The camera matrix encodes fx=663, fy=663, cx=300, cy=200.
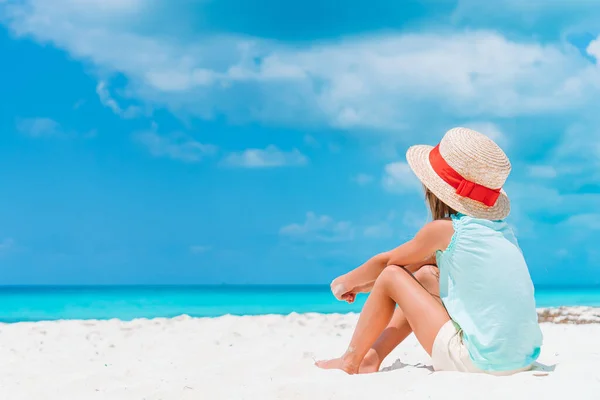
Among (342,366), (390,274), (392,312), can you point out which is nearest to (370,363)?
(342,366)

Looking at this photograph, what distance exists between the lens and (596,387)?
3.15 metres

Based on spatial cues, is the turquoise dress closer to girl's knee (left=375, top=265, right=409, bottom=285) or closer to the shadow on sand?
the shadow on sand

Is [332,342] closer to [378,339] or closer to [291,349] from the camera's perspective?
[291,349]

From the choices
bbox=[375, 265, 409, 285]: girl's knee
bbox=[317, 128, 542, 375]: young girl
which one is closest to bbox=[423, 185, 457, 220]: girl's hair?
bbox=[317, 128, 542, 375]: young girl

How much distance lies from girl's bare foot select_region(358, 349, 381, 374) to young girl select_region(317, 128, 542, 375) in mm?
76

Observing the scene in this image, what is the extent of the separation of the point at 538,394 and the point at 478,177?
1.11m

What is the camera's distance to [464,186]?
11.4 feet

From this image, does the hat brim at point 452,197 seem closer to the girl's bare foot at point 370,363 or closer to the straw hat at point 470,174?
the straw hat at point 470,174

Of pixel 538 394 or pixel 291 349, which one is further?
pixel 291 349

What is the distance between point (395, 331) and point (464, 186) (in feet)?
3.21

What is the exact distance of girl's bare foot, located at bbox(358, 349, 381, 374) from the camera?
3812 mm

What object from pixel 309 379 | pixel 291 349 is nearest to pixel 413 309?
pixel 309 379

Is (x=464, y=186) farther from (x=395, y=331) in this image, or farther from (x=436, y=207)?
(x=395, y=331)

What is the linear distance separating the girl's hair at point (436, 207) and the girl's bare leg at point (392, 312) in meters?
0.36
